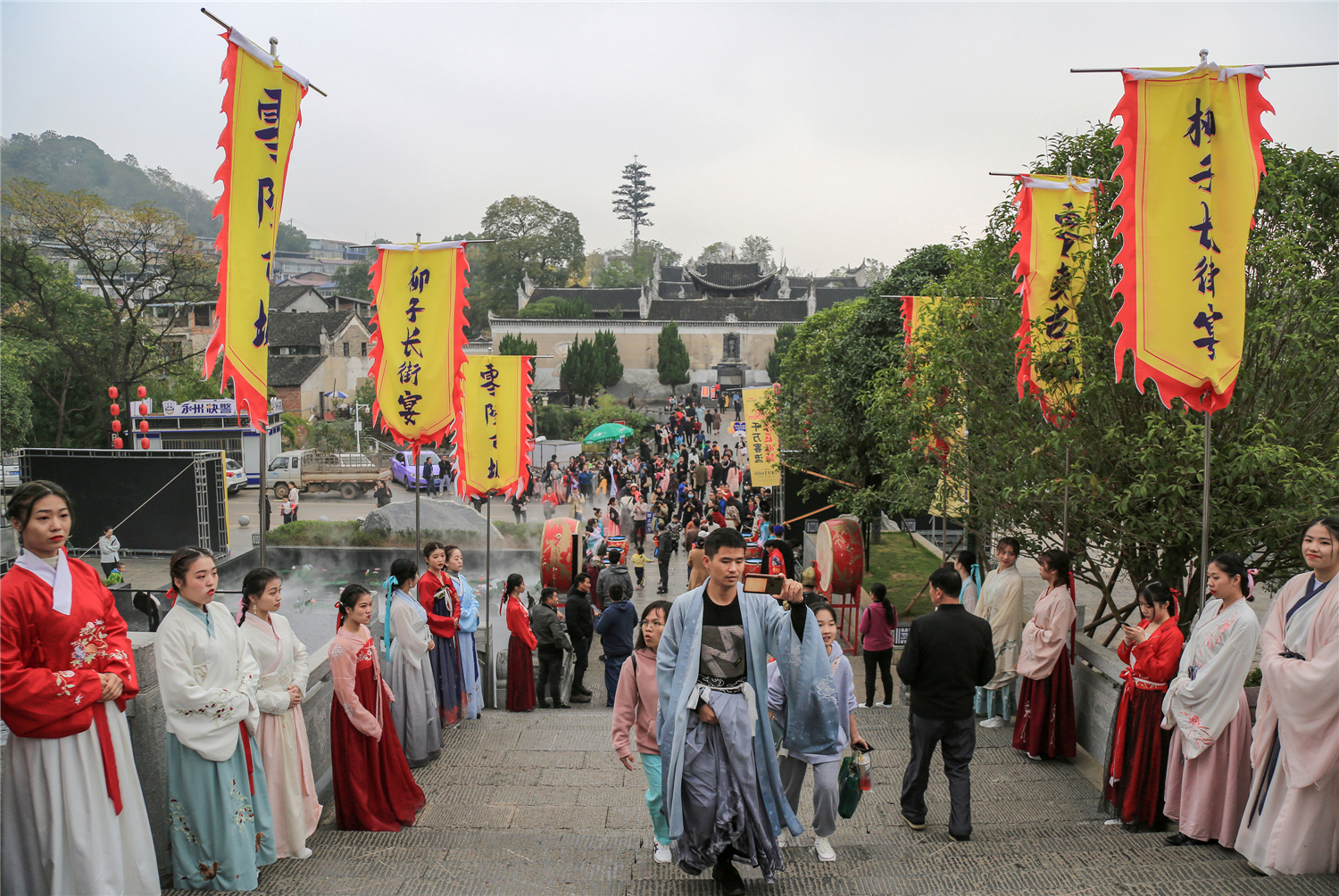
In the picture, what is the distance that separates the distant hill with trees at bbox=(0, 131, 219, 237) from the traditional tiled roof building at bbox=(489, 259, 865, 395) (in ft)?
121

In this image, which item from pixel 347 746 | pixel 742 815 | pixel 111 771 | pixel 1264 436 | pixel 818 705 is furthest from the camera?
pixel 1264 436

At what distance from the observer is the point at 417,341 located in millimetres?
7254

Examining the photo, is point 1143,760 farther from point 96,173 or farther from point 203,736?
point 96,173

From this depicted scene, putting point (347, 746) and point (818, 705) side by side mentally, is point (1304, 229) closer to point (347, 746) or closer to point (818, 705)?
point (818, 705)

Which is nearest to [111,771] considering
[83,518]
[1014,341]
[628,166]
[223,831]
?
[223,831]

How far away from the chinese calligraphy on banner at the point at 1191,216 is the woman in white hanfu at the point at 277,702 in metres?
4.34

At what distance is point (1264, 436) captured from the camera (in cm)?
514

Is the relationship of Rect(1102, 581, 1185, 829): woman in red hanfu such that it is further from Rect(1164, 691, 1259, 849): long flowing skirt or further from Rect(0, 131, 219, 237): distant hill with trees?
Rect(0, 131, 219, 237): distant hill with trees

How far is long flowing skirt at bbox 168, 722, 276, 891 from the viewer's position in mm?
3553

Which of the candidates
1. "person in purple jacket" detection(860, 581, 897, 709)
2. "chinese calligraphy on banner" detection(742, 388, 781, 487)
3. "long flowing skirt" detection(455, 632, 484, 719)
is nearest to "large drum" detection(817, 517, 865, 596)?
"person in purple jacket" detection(860, 581, 897, 709)

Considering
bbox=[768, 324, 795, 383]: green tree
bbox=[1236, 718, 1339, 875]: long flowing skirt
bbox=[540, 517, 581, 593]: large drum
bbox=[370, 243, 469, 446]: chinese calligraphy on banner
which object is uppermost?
bbox=[768, 324, 795, 383]: green tree

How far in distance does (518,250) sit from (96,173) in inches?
1928

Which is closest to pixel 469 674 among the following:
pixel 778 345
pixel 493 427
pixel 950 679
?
pixel 950 679

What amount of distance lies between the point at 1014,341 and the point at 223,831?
5.95 metres
